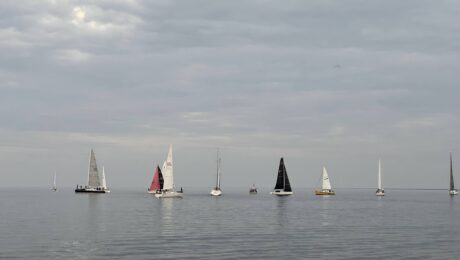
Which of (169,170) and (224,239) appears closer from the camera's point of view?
(224,239)

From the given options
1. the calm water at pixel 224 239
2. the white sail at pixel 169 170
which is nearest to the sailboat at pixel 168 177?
the white sail at pixel 169 170

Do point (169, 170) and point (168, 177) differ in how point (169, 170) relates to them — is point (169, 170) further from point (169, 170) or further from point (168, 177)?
point (168, 177)

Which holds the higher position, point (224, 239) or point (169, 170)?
point (169, 170)

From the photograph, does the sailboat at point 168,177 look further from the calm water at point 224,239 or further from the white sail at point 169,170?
the calm water at point 224,239

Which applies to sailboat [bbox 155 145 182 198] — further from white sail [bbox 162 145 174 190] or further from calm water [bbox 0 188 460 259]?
calm water [bbox 0 188 460 259]

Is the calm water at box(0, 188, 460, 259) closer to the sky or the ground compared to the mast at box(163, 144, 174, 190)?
closer to the ground

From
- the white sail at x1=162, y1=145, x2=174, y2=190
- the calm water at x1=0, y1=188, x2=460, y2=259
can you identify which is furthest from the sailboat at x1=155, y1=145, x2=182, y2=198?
the calm water at x1=0, y1=188, x2=460, y2=259

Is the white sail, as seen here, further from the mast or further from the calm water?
the calm water

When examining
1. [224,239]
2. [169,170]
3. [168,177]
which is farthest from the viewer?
[168,177]

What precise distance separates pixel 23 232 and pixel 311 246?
34830 millimetres

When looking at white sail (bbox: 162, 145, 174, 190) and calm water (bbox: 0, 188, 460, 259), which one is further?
white sail (bbox: 162, 145, 174, 190)

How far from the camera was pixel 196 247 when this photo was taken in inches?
2148

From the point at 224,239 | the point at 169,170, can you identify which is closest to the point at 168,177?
Result: the point at 169,170

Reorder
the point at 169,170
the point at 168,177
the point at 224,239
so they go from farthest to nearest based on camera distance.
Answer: the point at 168,177 < the point at 169,170 < the point at 224,239
